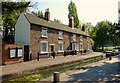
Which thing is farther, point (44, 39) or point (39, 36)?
point (44, 39)

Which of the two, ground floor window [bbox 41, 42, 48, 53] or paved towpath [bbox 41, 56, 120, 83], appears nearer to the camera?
paved towpath [bbox 41, 56, 120, 83]

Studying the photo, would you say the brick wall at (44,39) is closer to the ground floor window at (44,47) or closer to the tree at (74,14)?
the ground floor window at (44,47)

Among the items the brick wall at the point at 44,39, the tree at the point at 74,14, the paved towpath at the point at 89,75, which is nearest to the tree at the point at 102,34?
the tree at the point at 74,14

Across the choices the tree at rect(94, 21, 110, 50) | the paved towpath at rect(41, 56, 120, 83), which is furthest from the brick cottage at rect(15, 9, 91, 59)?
the tree at rect(94, 21, 110, 50)

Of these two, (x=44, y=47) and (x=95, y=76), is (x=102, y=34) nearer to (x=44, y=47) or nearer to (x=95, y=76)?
(x=44, y=47)

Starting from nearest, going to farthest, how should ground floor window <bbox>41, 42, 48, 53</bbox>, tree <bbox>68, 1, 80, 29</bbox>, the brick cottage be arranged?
the brick cottage
ground floor window <bbox>41, 42, 48, 53</bbox>
tree <bbox>68, 1, 80, 29</bbox>

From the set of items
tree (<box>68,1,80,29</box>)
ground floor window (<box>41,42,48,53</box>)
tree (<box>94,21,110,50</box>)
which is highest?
tree (<box>68,1,80,29</box>)

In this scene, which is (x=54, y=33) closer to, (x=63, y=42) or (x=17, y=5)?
(x=63, y=42)

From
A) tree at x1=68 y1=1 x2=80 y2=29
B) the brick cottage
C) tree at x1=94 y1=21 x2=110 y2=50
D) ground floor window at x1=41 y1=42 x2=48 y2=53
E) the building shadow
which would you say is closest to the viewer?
the building shadow

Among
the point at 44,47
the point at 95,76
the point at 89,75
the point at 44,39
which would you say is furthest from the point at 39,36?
the point at 95,76

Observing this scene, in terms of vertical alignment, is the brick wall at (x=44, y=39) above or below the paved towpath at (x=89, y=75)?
above

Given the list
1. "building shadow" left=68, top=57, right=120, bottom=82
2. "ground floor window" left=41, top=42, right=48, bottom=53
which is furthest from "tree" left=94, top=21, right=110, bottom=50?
"building shadow" left=68, top=57, right=120, bottom=82

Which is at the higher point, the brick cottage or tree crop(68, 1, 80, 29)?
tree crop(68, 1, 80, 29)

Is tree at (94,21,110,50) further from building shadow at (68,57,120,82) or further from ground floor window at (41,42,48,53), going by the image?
building shadow at (68,57,120,82)
